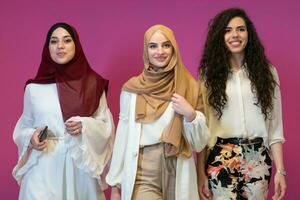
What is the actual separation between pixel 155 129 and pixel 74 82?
1.82ft

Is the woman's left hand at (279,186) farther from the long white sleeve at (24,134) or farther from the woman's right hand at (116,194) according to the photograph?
the long white sleeve at (24,134)

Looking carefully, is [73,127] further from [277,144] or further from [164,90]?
[277,144]

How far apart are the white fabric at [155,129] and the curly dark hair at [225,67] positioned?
0.80 feet

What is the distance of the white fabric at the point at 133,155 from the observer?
204 cm

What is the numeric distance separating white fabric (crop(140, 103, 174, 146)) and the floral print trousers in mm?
316

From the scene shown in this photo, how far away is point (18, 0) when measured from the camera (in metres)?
3.06

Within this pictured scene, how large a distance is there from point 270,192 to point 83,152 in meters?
1.26

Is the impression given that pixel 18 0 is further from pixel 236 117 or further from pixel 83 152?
pixel 236 117

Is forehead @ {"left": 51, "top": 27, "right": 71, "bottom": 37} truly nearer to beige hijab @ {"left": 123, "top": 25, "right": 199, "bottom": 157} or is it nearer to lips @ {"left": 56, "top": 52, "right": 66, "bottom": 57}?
lips @ {"left": 56, "top": 52, "right": 66, "bottom": 57}

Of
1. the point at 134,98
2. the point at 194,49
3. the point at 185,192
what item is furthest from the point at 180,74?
the point at 194,49

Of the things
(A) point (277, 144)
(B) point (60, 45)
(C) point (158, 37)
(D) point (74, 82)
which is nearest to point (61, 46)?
(B) point (60, 45)

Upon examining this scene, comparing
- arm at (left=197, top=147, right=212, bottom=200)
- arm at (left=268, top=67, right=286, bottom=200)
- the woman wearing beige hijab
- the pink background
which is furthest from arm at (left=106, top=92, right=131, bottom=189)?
the pink background

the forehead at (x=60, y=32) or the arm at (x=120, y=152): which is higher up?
the forehead at (x=60, y=32)

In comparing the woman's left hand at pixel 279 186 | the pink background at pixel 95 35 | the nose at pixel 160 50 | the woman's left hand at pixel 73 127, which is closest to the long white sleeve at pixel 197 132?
the nose at pixel 160 50
